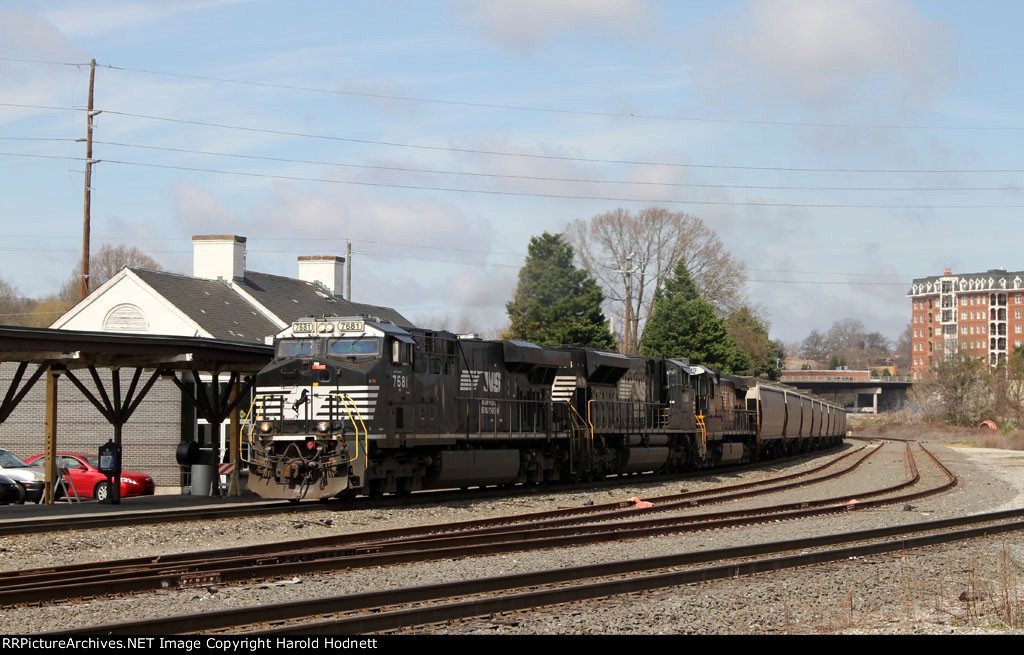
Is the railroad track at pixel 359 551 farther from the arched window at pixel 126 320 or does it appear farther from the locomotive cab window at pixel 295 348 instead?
the arched window at pixel 126 320

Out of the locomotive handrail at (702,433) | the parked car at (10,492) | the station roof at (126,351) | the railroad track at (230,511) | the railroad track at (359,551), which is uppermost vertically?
the station roof at (126,351)

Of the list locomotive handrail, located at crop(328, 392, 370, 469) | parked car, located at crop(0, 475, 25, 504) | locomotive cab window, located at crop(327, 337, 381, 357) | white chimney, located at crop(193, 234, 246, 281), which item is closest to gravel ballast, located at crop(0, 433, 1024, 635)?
locomotive handrail, located at crop(328, 392, 370, 469)

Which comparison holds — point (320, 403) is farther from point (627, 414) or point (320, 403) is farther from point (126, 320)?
point (126, 320)

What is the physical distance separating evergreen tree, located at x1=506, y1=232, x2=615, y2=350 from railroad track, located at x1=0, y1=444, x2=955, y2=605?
124ft

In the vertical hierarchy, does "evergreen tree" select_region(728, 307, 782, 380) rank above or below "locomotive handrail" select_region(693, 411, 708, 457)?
above

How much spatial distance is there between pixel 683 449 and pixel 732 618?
22.8 meters

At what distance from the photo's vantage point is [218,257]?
39.1 m

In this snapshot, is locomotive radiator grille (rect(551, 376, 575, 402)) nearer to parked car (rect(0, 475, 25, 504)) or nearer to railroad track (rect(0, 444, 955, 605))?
railroad track (rect(0, 444, 955, 605))

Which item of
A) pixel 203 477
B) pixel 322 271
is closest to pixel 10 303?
pixel 322 271

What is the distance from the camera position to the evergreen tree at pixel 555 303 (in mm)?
56531

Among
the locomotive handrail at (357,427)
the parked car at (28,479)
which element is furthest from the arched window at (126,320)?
the locomotive handrail at (357,427)

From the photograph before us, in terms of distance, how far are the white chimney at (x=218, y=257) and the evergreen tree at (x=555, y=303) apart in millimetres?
21594

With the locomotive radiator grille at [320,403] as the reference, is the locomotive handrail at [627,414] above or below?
below

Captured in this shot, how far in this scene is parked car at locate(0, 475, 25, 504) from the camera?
2428 cm
